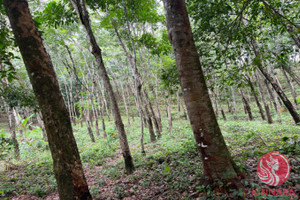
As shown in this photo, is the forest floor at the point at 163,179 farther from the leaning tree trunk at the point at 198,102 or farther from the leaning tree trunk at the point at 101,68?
the leaning tree trunk at the point at 101,68

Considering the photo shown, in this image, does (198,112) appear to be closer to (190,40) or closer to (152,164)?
(190,40)

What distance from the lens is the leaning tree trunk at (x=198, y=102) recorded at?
282 centimetres

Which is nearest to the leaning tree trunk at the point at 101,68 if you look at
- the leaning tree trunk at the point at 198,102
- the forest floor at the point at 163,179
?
the forest floor at the point at 163,179

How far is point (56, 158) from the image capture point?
2582 millimetres

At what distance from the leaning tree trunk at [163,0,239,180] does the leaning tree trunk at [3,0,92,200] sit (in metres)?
2.08

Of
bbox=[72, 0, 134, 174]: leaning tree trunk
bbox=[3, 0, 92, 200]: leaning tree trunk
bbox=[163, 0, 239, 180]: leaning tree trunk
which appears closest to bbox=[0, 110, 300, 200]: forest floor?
bbox=[163, 0, 239, 180]: leaning tree trunk

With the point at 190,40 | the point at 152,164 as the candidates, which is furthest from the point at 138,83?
the point at 190,40

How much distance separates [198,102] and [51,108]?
240 cm

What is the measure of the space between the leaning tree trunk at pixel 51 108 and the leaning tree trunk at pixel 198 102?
2085 millimetres

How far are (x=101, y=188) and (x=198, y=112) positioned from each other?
4190 millimetres

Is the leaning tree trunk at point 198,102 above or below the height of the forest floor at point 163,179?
above

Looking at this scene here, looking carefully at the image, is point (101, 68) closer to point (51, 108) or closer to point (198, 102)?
point (51, 108)

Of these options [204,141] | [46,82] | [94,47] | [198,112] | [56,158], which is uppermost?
[94,47]

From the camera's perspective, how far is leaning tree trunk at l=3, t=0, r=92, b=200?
2.58 meters
